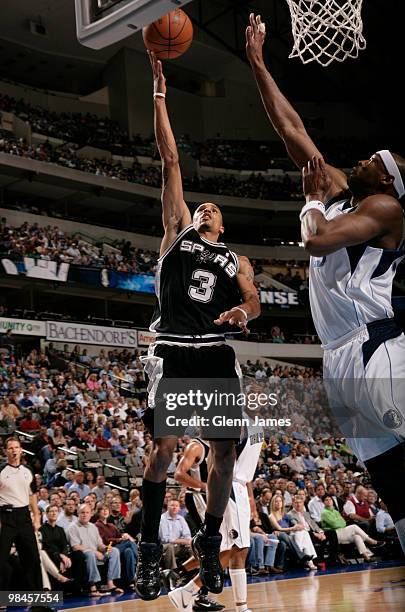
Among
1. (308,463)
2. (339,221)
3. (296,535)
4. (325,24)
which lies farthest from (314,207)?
(308,463)

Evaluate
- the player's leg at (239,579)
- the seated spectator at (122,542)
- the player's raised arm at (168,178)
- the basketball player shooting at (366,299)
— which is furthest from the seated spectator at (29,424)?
the basketball player shooting at (366,299)

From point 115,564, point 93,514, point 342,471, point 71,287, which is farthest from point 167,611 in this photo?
point 71,287

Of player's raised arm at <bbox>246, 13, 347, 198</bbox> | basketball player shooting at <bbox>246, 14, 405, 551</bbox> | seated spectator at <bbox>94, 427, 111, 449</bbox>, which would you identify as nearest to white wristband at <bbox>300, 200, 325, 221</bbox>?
basketball player shooting at <bbox>246, 14, 405, 551</bbox>

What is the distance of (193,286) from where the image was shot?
5.38 m

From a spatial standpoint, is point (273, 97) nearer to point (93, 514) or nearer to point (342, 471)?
point (93, 514)

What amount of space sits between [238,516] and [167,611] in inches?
48.0

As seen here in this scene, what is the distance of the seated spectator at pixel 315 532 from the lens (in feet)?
38.2

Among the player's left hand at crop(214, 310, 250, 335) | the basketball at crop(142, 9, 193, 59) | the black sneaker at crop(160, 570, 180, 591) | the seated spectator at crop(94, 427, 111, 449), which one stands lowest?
the black sneaker at crop(160, 570, 180, 591)

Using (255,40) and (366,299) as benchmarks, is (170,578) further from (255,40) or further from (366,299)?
(255,40)

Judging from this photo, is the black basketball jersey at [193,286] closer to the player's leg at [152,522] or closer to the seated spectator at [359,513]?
the player's leg at [152,522]

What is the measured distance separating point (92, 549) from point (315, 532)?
4001mm

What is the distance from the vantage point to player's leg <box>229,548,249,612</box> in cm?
632

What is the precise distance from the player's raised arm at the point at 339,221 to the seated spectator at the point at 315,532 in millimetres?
8406

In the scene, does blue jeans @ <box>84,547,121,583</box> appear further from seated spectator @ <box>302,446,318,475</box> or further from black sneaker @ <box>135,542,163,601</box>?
seated spectator @ <box>302,446,318,475</box>
